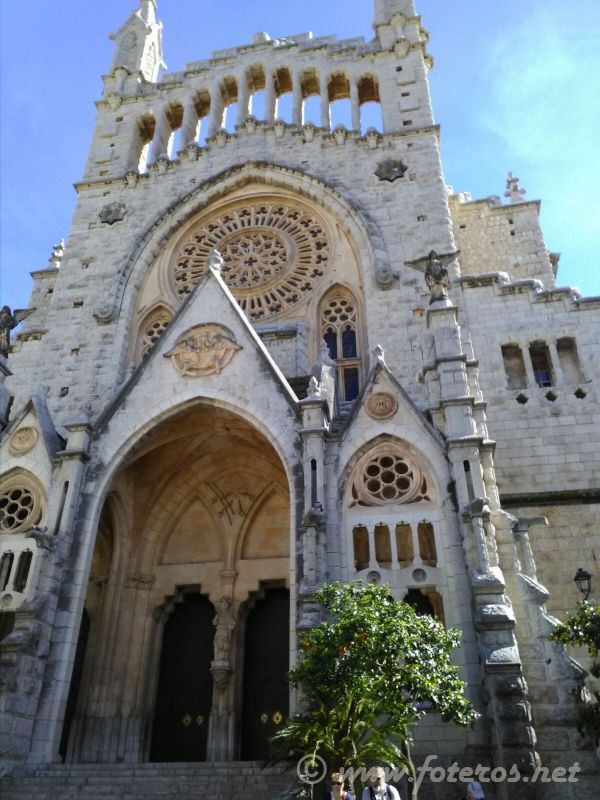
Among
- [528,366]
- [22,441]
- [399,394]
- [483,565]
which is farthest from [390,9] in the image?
[483,565]

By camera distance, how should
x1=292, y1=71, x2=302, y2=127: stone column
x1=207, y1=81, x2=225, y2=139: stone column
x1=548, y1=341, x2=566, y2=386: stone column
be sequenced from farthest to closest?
1. x1=207, y1=81, x2=225, y2=139: stone column
2. x1=292, y1=71, x2=302, y2=127: stone column
3. x1=548, y1=341, x2=566, y2=386: stone column

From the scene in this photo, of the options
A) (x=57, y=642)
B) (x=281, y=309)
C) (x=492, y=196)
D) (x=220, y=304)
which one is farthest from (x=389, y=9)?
(x=57, y=642)

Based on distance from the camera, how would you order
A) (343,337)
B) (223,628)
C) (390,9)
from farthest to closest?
(390,9) < (343,337) < (223,628)

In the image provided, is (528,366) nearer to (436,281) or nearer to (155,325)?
(436,281)

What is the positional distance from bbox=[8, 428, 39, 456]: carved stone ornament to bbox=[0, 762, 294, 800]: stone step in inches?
249

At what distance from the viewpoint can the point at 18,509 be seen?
13.8m

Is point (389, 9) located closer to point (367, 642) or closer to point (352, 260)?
point (352, 260)

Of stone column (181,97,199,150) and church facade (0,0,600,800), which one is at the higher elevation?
stone column (181,97,199,150)

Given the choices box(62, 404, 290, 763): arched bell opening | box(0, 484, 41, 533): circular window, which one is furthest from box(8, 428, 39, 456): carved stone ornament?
box(62, 404, 290, 763): arched bell opening

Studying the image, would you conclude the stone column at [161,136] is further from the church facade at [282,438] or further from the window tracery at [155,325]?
the window tracery at [155,325]

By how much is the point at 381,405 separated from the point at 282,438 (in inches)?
81.0

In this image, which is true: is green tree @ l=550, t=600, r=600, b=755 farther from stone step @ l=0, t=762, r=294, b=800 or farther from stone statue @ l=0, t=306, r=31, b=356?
stone statue @ l=0, t=306, r=31, b=356

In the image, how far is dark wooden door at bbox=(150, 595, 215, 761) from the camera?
13938 mm

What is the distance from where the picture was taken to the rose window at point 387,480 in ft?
40.0
